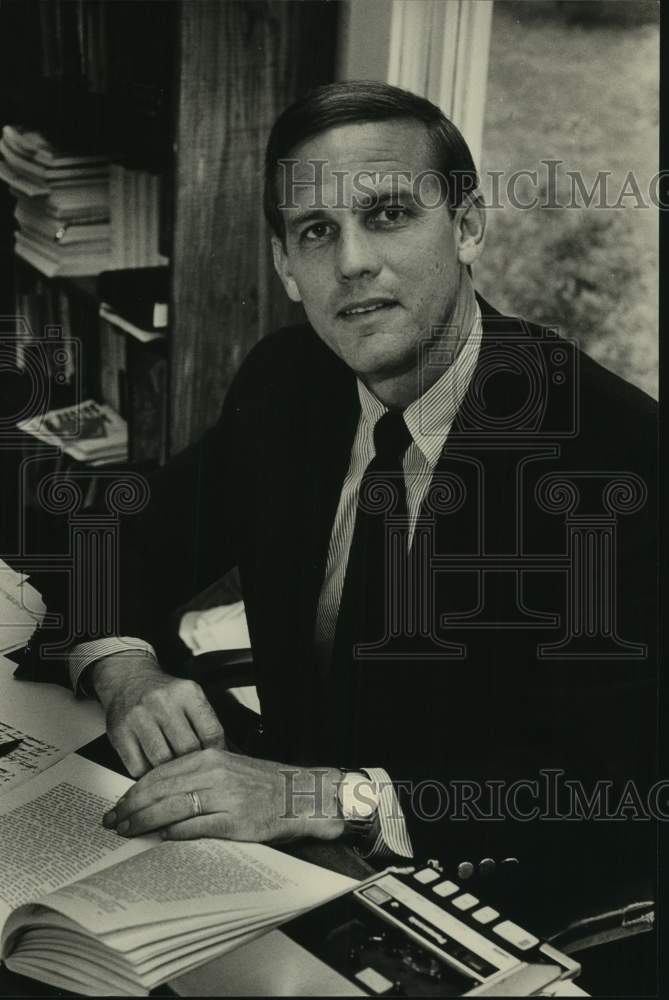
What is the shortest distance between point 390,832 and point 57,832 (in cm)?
38

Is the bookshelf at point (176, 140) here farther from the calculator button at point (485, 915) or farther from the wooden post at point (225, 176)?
the calculator button at point (485, 915)

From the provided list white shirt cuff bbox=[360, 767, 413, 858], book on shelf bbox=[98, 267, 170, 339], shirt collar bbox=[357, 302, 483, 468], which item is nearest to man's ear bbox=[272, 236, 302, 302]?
shirt collar bbox=[357, 302, 483, 468]

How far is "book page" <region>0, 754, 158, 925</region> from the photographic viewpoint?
1.14m

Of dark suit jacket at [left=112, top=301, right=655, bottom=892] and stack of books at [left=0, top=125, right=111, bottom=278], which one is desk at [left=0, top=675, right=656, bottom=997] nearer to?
dark suit jacket at [left=112, top=301, right=655, bottom=892]

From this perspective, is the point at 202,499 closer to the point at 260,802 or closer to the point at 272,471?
the point at 272,471

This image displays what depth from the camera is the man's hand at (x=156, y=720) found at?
1.30 m

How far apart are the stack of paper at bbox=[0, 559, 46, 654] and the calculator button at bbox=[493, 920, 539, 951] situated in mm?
861

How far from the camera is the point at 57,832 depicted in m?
1.21

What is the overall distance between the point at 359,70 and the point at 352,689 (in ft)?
2.73

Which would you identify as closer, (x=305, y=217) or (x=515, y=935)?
(x=515, y=935)

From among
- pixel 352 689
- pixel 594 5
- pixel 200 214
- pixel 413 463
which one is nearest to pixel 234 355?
pixel 200 214
